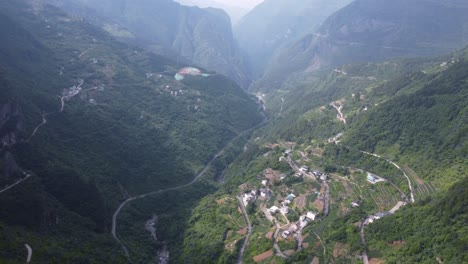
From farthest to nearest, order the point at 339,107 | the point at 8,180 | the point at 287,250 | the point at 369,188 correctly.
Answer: the point at 339,107 < the point at 369,188 < the point at 8,180 < the point at 287,250

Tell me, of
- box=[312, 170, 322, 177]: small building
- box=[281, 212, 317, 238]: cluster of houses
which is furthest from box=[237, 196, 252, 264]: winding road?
box=[312, 170, 322, 177]: small building

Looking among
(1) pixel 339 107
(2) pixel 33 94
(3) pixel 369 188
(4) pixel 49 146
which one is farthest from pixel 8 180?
(1) pixel 339 107

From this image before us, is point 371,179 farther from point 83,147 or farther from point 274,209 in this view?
point 83,147

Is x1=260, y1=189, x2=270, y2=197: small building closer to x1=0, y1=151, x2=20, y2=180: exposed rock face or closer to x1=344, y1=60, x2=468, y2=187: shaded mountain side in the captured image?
x1=344, y1=60, x2=468, y2=187: shaded mountain side

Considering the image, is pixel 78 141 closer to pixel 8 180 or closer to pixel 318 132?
pixel 8 180

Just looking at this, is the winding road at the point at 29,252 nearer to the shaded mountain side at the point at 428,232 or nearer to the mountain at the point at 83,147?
the mountain at the point at 83,147

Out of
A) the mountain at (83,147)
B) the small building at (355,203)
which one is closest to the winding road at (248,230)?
the mountain at (83,147)
